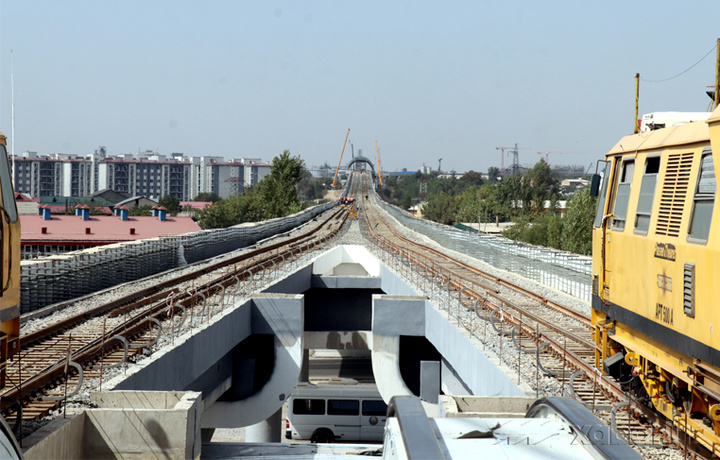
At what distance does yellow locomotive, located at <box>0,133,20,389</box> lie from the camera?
A: 25.1ft

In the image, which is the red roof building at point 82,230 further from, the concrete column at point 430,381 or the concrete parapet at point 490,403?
the concrete parapet at point 490,403

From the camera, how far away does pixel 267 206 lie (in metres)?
92.1

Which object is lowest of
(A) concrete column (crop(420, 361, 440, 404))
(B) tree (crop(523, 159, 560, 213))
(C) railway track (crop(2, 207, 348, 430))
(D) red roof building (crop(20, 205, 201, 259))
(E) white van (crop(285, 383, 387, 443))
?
(E) white van (crop(285, 383, 387, 443))

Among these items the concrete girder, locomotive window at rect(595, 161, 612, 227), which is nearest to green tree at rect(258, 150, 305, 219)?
the concrete girder

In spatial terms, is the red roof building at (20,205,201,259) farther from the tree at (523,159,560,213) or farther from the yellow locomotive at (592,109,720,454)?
the tree at (523,159,560,213)

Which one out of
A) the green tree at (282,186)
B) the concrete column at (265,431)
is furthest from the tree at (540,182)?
the concrete column at (265,431)

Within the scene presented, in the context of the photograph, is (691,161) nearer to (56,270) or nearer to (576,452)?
(576,452)

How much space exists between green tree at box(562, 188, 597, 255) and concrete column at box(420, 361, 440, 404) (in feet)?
142

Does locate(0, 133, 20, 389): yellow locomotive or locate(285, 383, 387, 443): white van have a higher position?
locate(0, 133, 20, 389): yellow locomotive

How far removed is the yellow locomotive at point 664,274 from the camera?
7.45m

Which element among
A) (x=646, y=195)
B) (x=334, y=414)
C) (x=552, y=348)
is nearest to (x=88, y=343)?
(x=552, y=348)

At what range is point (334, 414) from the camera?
91.2ft

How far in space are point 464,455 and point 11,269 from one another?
5372 millimetres

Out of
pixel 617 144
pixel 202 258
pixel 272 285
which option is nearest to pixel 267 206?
pixel 202 258
